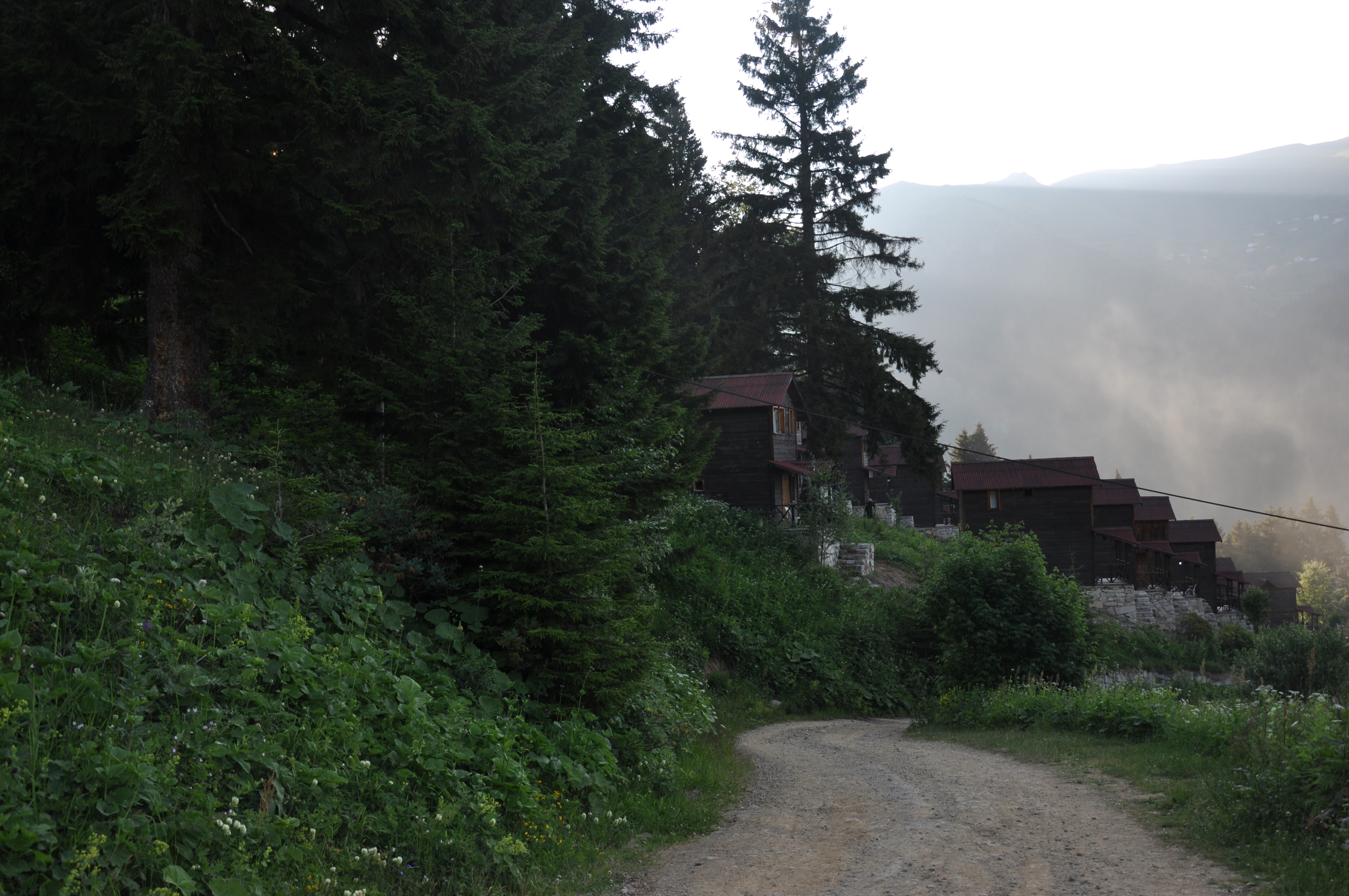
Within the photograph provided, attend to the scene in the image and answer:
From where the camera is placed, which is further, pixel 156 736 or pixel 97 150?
pixel 97 150

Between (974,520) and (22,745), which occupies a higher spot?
(22,745)

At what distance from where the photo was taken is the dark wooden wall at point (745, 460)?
37.7 meters

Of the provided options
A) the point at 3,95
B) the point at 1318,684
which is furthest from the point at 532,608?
the point at 1318,684

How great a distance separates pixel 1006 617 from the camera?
67.3 ft

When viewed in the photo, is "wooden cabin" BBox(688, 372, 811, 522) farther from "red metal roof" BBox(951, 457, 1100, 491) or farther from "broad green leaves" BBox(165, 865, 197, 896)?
"broad green leaves" BBox(165, 865, 197, 896)

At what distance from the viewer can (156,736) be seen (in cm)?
481

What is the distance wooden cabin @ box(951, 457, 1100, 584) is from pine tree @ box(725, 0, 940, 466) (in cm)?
1561

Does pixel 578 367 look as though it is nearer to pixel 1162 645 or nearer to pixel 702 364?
pixel 702 364

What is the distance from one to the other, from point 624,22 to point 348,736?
2085 cm

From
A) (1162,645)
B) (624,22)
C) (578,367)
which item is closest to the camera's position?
(578,367)

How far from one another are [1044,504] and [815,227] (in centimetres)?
2314

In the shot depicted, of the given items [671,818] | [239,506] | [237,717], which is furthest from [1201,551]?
[237,717]

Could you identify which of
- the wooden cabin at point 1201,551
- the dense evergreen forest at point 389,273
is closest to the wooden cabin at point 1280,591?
the wooden cabin at point 1201,551

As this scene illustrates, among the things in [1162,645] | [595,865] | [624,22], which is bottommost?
[1162,645]
